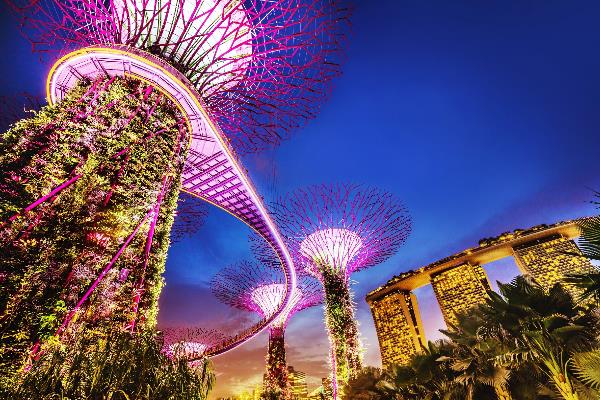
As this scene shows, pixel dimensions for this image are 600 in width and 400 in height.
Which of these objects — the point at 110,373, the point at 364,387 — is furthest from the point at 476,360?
the point at 110,373

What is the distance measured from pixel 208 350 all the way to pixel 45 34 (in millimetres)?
25598

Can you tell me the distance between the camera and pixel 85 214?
5922mm

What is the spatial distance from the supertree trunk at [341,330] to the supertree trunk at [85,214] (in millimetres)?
9877

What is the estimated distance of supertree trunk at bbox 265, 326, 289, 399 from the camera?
21219 mm

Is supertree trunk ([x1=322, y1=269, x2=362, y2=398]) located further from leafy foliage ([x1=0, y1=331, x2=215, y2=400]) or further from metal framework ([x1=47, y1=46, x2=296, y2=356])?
leafy foliage ([x1=0, y1=331, x2=215, y2=400])

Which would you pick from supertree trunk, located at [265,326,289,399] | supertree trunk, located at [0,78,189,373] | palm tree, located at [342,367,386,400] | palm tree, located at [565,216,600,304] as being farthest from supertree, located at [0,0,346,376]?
supertree trunk, located at [265,326,289,399]

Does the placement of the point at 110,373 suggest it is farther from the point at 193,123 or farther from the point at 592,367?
the point at 592,367

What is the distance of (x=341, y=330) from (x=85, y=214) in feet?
40.1

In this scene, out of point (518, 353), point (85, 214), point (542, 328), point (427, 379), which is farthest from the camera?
point (427, 379)

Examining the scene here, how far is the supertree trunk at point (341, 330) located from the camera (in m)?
13.9

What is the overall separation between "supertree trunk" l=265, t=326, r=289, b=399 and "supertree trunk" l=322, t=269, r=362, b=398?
8.84 metres

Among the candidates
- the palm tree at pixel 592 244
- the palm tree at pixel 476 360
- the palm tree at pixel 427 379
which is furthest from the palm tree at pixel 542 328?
the palm tree at pixel 592 244

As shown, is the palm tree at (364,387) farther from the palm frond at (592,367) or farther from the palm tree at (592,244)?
the palm tree at (592,244)

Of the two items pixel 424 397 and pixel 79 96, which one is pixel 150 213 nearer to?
pixel 79 96
